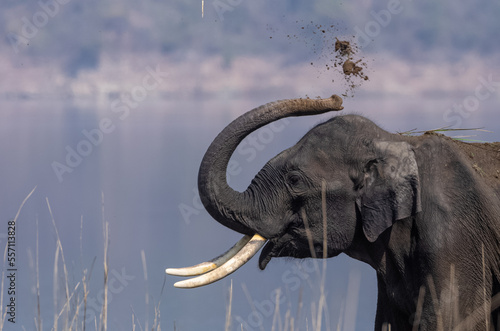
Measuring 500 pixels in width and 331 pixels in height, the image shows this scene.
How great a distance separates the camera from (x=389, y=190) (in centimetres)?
639

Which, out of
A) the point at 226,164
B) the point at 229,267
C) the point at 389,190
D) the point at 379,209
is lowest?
the point at 229,267

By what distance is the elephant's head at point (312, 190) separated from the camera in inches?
253

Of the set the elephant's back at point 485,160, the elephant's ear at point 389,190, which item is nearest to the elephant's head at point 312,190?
the elephant's ear at point 389,190

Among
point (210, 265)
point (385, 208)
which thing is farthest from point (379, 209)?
point (210, 265)

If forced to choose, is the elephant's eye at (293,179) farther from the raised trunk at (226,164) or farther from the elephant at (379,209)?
the raised trunk at (226,164)

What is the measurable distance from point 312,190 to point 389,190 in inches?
23.0

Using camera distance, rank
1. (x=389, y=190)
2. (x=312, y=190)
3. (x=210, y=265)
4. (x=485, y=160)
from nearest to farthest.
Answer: (x=389, y=190)
(x=312, y=190)
(x=210, y=265)
(x=485, y=160)

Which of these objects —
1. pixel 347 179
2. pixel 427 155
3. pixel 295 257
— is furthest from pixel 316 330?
pixel 427 155

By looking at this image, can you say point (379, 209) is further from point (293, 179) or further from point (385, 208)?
point (293, 179)

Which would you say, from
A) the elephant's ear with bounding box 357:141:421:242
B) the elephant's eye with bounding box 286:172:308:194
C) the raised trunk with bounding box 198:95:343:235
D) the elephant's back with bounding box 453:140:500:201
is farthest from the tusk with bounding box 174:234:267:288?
the elephant's back with bounding box 453:140:500:201

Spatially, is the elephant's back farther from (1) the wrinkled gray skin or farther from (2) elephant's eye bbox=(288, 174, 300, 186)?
(2) elephant's eye bbox=(288, 174, 300, 186)

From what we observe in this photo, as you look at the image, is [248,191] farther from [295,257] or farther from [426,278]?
[426,278]

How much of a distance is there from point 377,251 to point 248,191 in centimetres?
109

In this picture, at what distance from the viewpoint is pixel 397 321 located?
6996 mm
